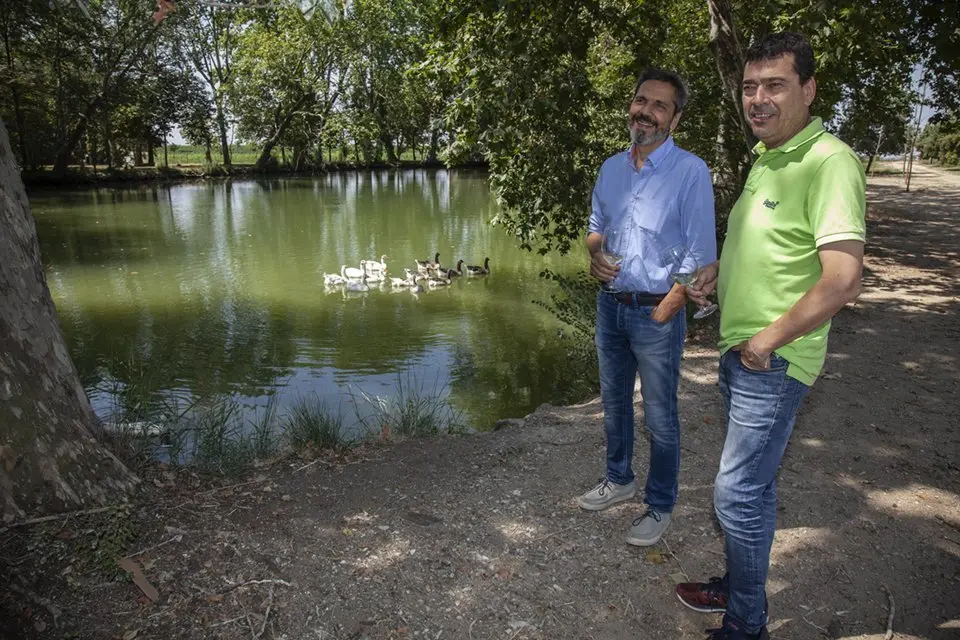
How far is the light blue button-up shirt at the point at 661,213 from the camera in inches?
110

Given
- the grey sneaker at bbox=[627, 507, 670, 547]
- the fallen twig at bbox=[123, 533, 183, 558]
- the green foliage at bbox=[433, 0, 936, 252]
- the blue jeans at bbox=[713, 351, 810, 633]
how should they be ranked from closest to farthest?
the blue jeans at bbox=[713, 351, 810, 633] → the fallen twig at bbox=[123, 533, 183, 558] → the grey sneaker at bbox=[627, 507, 670, 547] → the green foliage at bbox=[433, 0, 936, 252]

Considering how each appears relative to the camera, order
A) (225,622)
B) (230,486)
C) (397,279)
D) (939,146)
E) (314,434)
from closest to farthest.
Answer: (225,622), (230,486), (314,434), (397,279), (939,146)

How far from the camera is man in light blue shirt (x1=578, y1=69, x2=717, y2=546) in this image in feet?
9.31

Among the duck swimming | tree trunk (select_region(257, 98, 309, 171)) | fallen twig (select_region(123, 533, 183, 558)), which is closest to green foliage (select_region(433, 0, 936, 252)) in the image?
fallen twig (select_region(123, 533, 183, 558))

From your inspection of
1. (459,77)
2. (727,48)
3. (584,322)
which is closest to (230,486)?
(459,77)

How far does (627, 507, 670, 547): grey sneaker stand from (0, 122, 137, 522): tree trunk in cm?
263

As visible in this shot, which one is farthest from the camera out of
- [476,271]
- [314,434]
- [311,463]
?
[476,271]

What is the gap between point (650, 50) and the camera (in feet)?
25.4

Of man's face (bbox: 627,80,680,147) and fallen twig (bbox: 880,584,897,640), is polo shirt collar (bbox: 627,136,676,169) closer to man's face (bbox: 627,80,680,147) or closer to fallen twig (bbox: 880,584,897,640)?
man's face (bbox: 627,80,680,147)

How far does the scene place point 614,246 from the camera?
10.0 feet

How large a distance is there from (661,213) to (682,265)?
265 millimetres

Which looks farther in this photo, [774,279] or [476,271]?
[476,271]

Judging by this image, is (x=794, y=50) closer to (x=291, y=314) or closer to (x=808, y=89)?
(x=808, y=89)

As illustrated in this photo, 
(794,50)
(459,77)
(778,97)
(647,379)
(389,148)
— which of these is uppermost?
(389,148)
